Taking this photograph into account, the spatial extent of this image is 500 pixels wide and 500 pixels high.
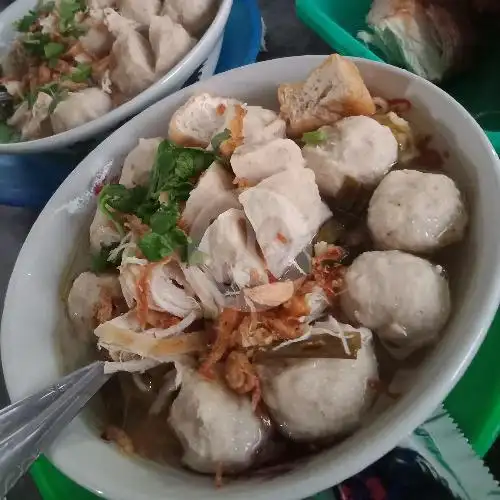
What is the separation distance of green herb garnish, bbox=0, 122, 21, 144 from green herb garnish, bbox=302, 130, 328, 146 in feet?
1.83

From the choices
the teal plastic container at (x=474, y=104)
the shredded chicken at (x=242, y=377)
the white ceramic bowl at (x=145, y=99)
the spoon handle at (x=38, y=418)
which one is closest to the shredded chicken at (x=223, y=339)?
the shredded chicken at (x=242, y=377)

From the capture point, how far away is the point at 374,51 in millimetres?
978

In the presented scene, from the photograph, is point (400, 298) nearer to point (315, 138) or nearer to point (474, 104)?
point (315, 138)

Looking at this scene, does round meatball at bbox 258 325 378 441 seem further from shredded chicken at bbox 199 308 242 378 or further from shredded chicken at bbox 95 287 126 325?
shredded chicken at bbox 95 287 126 325

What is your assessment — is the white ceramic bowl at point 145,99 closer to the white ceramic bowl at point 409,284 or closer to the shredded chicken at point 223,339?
the white ceramic bowl at point 409,284

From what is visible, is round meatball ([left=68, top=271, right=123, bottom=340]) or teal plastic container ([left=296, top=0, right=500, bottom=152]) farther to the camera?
teal plastic container ([left=296, top=0, right=500, bottom=152])

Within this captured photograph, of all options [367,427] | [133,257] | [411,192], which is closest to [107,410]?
[133,257]

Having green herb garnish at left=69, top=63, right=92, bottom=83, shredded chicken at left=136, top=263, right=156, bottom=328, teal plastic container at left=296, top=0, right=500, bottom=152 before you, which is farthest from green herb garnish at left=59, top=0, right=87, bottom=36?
shredded chicken at left=136, top=263, right=156, bottom=328

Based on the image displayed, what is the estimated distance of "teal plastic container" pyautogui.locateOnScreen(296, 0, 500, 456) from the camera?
23.8 inches

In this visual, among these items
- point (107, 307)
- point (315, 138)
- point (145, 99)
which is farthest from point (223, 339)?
point (145, 99)

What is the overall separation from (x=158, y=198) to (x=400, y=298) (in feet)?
0.90

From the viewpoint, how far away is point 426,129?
0.70 m

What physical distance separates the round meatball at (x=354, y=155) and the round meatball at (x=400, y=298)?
11 cm

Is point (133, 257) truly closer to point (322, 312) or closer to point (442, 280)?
point (322, 312)
